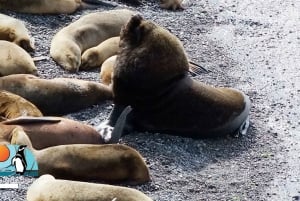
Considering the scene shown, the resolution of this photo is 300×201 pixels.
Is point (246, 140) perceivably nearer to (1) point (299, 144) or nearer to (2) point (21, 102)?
(1) point (299, 144)

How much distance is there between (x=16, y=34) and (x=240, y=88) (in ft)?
6.90

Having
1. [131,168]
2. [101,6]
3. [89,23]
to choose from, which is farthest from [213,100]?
[101,6]

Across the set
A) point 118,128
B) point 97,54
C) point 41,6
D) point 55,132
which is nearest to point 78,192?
point 55,132

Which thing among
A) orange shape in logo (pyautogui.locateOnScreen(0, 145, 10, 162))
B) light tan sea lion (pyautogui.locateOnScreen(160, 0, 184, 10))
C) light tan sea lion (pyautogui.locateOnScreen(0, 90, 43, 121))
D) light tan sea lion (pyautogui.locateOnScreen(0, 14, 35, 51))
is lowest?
light tan sea lion (pyautogui.locateOnScreen(160, 0, 184, 10))

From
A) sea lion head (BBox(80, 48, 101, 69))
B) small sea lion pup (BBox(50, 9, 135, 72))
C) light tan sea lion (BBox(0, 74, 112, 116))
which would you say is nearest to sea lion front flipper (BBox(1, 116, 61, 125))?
light tan sea lion (BBox(0, 74, 112, 116))

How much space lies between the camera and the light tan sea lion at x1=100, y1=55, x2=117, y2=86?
7570mm

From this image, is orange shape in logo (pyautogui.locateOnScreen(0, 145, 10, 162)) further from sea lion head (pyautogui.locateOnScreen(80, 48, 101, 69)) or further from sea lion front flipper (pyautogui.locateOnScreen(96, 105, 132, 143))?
sea lion head (pyautogui.locateOnScreen(80, 48, 101, 69))

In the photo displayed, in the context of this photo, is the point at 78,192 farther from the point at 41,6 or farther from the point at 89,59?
the point at 41,6

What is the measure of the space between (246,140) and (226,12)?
3325 millimetres

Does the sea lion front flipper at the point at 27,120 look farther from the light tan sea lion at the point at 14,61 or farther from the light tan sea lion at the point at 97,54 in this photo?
the light tan sea lion at the point at 97,54

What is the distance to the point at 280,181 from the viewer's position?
20.9 ft

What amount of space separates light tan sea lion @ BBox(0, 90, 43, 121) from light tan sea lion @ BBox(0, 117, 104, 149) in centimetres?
28

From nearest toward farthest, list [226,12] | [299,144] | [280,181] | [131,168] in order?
[131,168], [280,181], [299,144], [226,12]

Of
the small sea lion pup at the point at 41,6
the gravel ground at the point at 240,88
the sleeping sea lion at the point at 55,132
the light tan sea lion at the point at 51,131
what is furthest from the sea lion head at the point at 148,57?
the small sea lion pup at the point at 41,6
